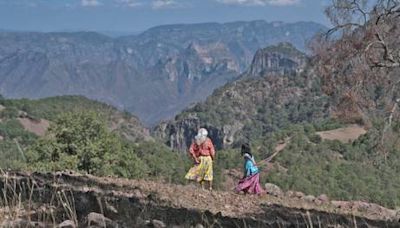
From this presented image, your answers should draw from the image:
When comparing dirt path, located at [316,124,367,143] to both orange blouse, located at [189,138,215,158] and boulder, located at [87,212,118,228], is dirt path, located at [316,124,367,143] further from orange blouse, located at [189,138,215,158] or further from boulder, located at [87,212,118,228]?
boulder, located at [87,212,118,228]

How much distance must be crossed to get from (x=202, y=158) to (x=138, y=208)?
681cm

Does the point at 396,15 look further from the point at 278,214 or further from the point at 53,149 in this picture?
the point at 53,149

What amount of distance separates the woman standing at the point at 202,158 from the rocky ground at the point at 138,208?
1.50m

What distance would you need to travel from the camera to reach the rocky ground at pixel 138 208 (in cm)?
476

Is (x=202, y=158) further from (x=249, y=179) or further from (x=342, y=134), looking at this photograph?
(x=342, y=134)

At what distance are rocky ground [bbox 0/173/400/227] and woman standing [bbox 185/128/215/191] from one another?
1497 mm

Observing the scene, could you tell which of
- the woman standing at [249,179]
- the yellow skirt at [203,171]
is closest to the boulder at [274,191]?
the woman standing at [249,179]

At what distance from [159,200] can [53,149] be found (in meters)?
19.4

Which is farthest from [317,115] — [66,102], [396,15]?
[396,15]

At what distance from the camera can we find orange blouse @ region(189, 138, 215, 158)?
1330cm

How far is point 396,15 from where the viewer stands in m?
14.3

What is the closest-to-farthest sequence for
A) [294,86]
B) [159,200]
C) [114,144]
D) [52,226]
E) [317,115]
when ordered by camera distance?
1. [52,226]
2. [159,200]
3. [114,144]
4. [317,115]
5. [294,86]

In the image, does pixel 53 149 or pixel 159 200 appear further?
pixel 53 149

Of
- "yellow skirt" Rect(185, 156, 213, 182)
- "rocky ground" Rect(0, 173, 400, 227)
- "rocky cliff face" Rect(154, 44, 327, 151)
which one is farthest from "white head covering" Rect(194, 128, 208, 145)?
"rocky cliff face" Rect(154, 44, 327, 151)
